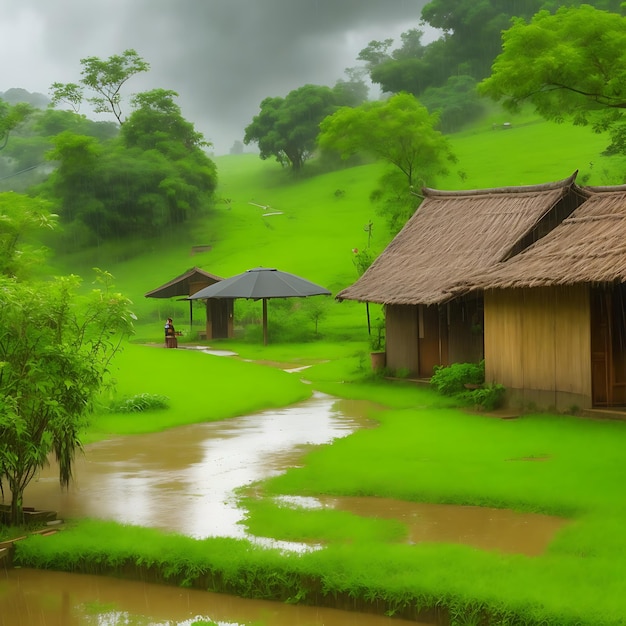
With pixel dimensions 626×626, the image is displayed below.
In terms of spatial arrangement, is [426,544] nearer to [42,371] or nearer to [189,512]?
[189,512]

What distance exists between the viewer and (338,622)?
6832 mm

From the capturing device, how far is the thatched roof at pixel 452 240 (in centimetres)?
1930

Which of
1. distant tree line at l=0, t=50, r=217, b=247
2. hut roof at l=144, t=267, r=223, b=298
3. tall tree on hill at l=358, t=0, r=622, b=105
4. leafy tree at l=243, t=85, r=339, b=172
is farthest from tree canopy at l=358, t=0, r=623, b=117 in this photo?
hut roof at l=144, t=267, r=223, b=298

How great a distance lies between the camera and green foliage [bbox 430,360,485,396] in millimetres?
17531

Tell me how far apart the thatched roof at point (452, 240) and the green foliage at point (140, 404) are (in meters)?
5.79

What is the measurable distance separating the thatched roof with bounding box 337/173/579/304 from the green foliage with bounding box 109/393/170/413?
5.79 metres

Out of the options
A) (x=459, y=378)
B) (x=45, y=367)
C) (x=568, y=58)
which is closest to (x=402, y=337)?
(x=459, y=378)

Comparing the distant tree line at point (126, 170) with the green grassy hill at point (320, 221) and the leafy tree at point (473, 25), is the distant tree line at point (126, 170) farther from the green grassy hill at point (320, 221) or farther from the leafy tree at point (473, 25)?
the leafy tree at point (473, 25)

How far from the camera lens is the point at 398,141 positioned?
145ft

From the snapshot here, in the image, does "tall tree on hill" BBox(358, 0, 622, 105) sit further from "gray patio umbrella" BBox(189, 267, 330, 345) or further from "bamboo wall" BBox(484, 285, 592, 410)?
"bamboo wall" BBox(484, 285, 592, 410)

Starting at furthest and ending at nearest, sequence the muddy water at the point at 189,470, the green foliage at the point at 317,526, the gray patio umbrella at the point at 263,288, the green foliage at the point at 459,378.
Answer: the gray patio umbrella at the point at 263,288 < the green foliage at the point at 459,378 < the muddy water at the point at 189,470 < the green foliage at the point at 317,526

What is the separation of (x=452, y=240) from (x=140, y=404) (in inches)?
346

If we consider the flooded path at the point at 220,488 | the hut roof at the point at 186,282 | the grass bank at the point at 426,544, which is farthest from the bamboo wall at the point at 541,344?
the hut roof at the point at 186,282

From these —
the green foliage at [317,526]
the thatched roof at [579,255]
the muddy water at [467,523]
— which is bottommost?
the muddy water at [467,523]
